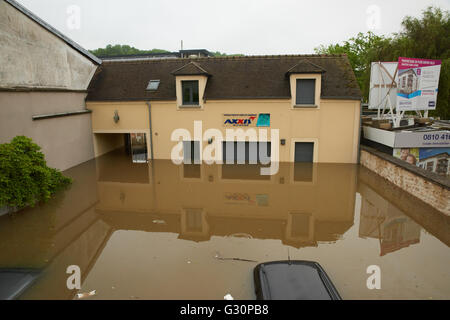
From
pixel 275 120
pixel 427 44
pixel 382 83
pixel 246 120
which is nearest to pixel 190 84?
pixel 246 120

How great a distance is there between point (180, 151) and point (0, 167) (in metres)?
10.6

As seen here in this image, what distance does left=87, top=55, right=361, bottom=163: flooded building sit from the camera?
1742 centimetres

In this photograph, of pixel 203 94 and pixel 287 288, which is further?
pixel 203 94

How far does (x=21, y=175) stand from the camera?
10109 millimetres

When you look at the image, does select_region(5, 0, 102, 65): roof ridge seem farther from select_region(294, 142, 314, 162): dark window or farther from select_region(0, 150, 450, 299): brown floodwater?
select_region(294, 142, 314, 162): dark window

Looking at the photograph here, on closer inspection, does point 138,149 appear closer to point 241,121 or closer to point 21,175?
point 241,121

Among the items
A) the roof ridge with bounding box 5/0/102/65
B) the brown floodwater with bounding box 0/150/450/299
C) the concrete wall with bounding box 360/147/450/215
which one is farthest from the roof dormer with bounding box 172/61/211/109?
the concrete wall with bounding box 360/147/450/215

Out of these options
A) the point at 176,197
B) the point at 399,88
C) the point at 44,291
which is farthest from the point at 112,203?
the point at 399,88

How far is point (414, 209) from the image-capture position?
35.6 ft

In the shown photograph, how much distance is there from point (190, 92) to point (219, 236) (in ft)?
38.6

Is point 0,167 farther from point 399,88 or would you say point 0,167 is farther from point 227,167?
point 399,88

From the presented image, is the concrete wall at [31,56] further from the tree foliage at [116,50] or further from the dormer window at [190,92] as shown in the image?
the tree foliage at [116,50]

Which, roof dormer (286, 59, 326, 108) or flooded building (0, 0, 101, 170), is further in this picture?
roof dormer (286, 59, 326, 108)

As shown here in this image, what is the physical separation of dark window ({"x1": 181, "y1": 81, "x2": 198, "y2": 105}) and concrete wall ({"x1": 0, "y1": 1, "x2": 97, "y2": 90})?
6855 millimetres
